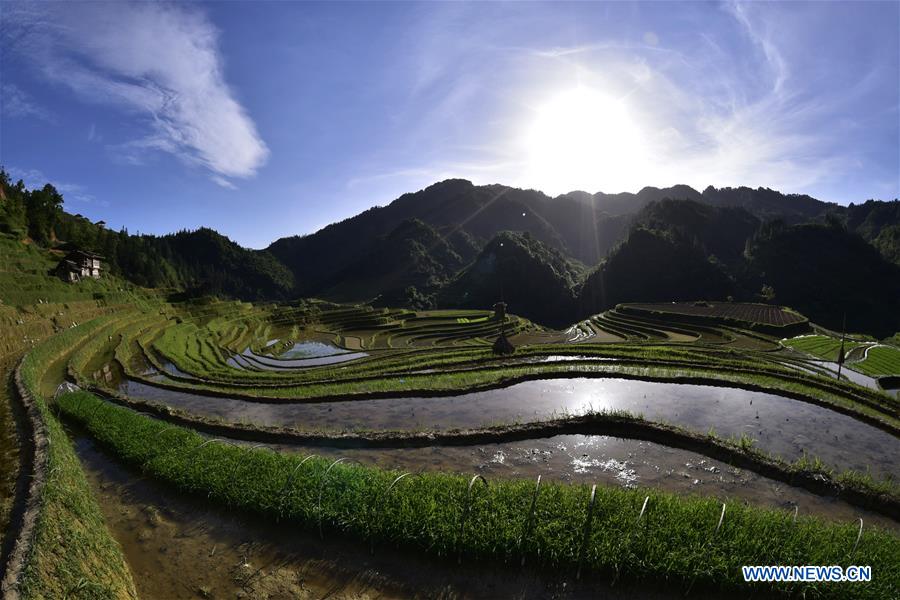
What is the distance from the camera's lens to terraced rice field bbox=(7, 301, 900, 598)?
6715mm

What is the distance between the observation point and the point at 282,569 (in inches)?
271

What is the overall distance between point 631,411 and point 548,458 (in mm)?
5674

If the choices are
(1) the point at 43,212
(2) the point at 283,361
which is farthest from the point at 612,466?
(1) the point at 43,212

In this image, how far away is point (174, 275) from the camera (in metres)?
101

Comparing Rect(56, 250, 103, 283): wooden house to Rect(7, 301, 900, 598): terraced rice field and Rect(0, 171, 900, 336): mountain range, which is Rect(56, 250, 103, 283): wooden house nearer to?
Rect(7, 301, 900, 598): terraced rice field

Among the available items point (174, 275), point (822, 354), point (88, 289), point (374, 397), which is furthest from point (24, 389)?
point (174, 275)

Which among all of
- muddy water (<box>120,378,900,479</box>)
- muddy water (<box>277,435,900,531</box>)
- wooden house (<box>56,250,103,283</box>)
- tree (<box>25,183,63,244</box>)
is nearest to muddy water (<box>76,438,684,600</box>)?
Result: muddy water (<box>277,435,900,531</box>)

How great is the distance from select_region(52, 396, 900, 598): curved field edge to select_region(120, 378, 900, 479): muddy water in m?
5.20

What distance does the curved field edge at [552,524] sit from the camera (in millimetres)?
6262

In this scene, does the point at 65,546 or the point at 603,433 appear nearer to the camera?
the point at 65,546

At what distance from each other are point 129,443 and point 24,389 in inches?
305

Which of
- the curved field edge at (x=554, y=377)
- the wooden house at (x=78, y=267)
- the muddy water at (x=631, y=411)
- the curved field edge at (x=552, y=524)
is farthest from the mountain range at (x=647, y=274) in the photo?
the curved field edge at (x=552, y=524)

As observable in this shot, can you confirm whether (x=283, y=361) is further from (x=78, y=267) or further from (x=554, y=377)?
(x=554, y=377)

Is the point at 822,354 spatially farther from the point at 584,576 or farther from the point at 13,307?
the point at 13,307
